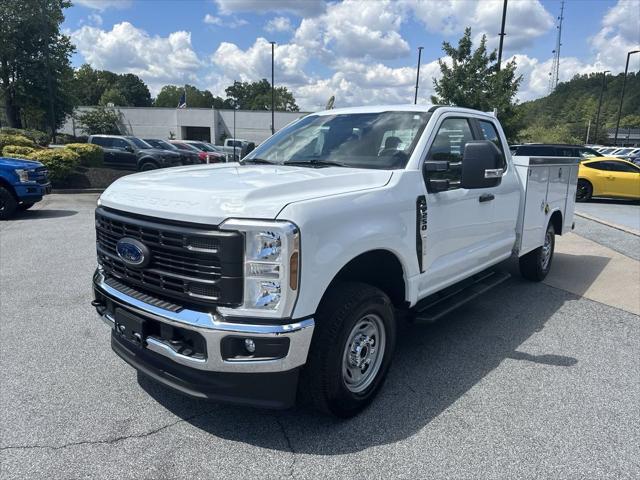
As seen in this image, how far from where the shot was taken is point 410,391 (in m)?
3.49

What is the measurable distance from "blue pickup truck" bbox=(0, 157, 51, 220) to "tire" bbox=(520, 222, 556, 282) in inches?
376

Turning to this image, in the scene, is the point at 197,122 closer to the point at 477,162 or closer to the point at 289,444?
the point at 477,162

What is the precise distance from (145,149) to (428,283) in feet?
63.5

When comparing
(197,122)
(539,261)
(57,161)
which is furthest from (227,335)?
(197,122)

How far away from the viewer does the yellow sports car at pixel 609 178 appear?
1617 centimetres

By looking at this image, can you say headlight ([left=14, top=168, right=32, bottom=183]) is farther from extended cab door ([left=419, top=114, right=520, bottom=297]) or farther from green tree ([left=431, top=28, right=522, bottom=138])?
green tree ([left=431, top=28, right=522, bottom=138])

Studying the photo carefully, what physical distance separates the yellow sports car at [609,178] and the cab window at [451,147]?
14.2 meters

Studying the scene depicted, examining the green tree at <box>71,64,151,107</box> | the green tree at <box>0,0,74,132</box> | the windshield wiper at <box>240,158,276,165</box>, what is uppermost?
the green tree at <box>71,64,151,107</box>

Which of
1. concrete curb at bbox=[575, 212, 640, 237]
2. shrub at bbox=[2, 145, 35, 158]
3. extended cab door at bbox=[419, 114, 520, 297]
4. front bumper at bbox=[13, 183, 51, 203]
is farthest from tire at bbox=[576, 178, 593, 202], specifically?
shrub at bbox=[2, 145, 35, 158]

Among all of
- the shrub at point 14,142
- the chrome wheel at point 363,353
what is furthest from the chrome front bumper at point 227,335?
the shrub at point 14,142

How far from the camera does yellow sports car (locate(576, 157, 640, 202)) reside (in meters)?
16.2

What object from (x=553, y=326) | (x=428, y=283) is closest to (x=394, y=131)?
(x=428, y=283)

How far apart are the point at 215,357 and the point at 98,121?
5315 cm

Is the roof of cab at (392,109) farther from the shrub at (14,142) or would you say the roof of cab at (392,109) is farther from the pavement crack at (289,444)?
the shrub at (14,142)
